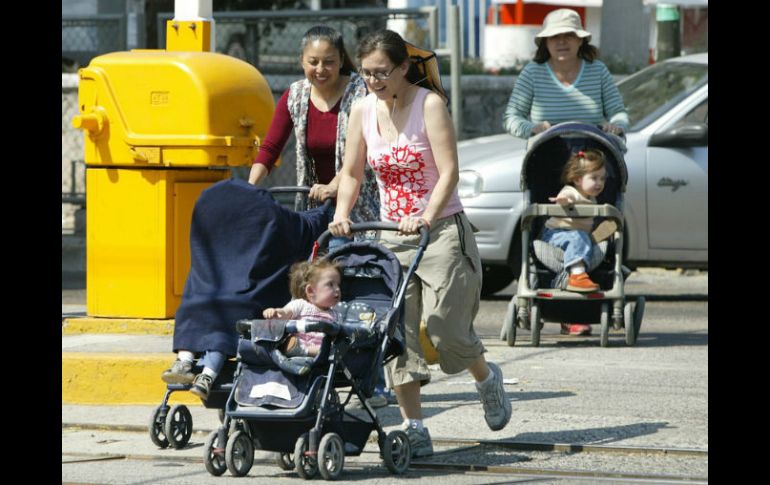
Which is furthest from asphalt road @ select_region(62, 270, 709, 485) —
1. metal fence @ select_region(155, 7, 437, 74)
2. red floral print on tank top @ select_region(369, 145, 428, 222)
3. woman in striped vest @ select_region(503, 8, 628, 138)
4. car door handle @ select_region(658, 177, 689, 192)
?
metal fence @ select_region(155, 7, 437, 74)

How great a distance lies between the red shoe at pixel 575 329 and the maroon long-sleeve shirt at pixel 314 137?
3.15 m

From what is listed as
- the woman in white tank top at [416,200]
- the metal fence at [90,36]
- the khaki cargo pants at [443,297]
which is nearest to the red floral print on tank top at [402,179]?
the woman in white tank top at [416,200]

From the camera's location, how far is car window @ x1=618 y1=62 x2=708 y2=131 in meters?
12.1

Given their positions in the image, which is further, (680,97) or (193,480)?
(680,97)

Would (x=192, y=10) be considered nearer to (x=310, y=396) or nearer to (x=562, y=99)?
(x=562, y=99)

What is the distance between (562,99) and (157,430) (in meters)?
4.13

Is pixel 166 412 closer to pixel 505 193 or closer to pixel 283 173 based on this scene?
pixel 505 193

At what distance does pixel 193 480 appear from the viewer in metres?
6.31

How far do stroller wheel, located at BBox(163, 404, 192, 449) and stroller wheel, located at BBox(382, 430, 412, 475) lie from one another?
1.07 metres

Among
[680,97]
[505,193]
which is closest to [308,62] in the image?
[505,193]

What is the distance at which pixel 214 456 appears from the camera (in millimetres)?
6344

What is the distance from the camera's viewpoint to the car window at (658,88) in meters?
12.1

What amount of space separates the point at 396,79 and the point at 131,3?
12.9 meters

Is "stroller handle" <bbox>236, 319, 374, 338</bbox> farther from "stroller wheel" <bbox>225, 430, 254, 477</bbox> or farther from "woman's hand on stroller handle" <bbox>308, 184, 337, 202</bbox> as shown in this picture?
"woman's hand on stroller handle" <bbox>308, 184, 337, 202</bbox>
